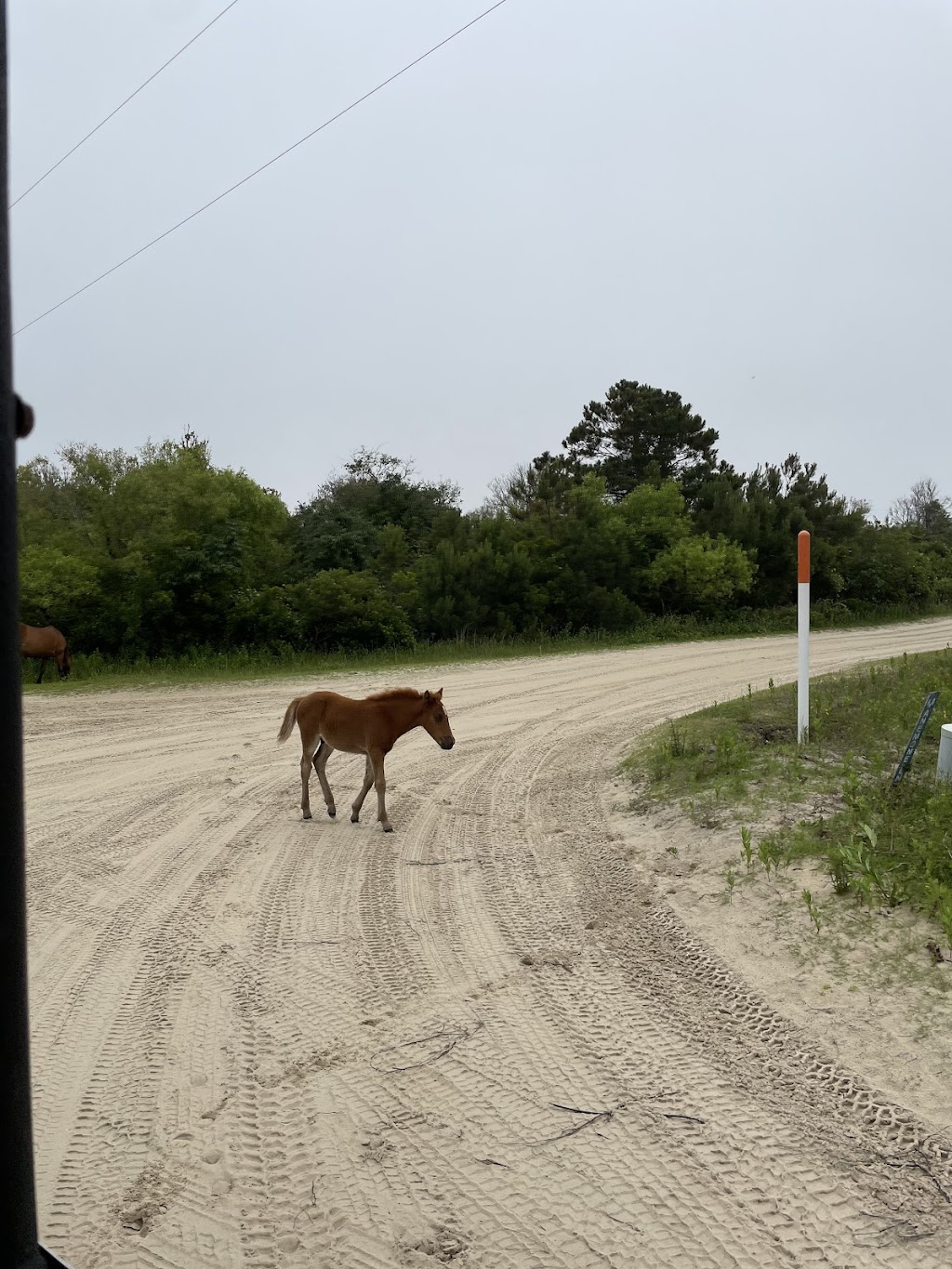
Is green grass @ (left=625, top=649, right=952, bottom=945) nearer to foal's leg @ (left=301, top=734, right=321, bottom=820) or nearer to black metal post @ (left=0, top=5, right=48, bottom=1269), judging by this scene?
foal's leg @ (left=301, top=734, right=321, bottom=820)

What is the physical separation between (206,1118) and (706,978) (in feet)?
8.26

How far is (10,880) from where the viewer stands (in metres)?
1.44

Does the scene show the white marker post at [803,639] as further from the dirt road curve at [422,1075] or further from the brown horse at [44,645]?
the brown horse at [44,645]

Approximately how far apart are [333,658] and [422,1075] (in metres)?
18.7

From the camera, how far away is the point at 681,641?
90.1 ft

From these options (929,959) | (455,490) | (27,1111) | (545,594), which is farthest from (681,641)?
(27,1111)

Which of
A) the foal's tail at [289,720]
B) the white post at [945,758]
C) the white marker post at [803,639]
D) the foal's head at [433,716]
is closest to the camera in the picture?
the white post at [945,758]

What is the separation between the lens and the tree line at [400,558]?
72.8ft

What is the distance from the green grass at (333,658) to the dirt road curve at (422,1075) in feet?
38.1

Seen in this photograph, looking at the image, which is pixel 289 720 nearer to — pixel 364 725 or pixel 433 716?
pixel 364 725

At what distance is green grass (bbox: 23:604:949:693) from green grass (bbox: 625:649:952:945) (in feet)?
33.5

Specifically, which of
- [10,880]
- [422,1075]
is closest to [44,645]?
[422,1075]

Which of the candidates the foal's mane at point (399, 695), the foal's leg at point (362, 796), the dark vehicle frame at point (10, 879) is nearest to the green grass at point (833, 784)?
the foal's mane at point (399, 695)

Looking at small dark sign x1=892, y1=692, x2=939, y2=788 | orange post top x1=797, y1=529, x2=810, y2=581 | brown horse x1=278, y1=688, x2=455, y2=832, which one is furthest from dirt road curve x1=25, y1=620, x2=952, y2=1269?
orange post top x1=797, y1=529, x2=810, y2=581
